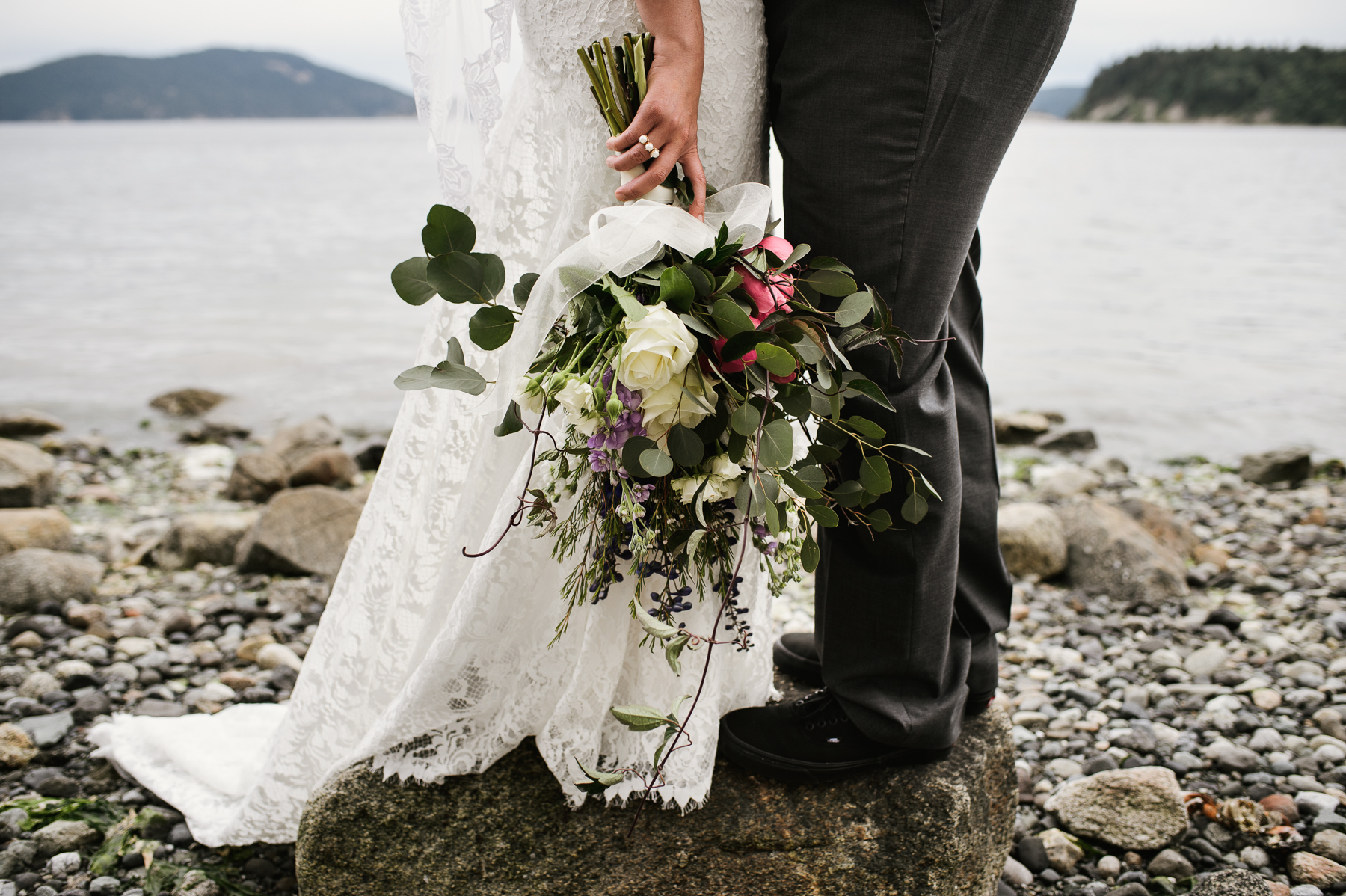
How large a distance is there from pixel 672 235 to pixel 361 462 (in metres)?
4.90

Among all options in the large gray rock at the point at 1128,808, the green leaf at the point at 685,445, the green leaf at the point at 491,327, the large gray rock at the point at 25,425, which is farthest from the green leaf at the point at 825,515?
the large gray rock at the point at 25,425

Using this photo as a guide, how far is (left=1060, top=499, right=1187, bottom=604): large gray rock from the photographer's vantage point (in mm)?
3797

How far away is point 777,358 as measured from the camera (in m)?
1.26

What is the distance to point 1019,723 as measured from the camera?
290 cm

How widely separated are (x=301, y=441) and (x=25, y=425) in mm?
2391

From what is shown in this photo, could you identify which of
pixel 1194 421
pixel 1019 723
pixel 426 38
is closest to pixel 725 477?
pixel 426 38

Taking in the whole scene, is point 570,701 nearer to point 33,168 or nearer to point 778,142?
point 778,142

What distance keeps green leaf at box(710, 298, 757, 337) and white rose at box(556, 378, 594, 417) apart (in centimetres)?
21

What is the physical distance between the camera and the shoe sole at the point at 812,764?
6.09ft

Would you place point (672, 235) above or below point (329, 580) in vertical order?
above

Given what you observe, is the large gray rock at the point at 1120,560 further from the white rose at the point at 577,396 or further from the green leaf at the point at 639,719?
the white rose at the point at 577,396

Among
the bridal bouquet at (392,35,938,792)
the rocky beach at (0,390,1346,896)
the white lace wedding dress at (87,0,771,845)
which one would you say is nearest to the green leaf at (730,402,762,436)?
the bridal bouquet at (392,35,938,792)

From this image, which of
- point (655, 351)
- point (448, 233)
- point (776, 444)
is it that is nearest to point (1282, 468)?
point (776, 444)

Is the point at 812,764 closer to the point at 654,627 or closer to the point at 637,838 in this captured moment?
the point at 637,838
